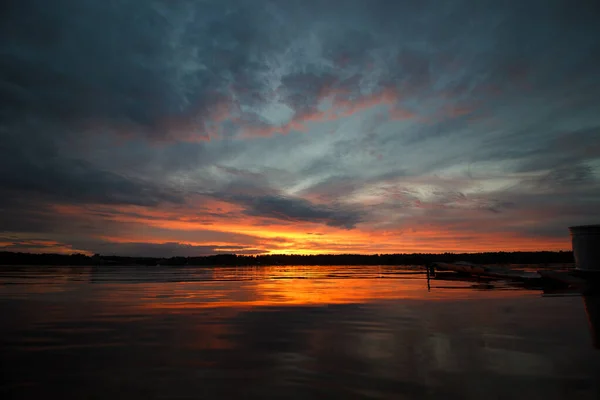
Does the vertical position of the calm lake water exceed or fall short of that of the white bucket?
it falls short

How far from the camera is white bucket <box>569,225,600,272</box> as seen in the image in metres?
25.9

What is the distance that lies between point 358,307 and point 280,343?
8.17 m

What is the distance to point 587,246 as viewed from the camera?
1042 inches

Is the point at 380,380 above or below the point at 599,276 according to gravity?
below

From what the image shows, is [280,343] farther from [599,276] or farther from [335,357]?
[599,276]

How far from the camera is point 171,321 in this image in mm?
13336

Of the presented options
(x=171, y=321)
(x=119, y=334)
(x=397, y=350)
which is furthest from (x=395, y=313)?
(x=119, y=334)

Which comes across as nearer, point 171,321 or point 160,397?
point 160,397

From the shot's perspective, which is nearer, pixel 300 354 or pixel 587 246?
pixel 300 354

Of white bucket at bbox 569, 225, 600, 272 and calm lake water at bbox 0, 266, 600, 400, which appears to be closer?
calm lake water at bbox 0, 266, 600, 400

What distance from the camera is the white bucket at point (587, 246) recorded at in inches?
1021

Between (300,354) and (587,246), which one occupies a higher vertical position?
(587,246)

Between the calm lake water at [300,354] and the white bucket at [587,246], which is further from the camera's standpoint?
the white bucket at [587,246]

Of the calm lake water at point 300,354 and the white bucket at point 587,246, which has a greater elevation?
the white bucket at point 587,246
